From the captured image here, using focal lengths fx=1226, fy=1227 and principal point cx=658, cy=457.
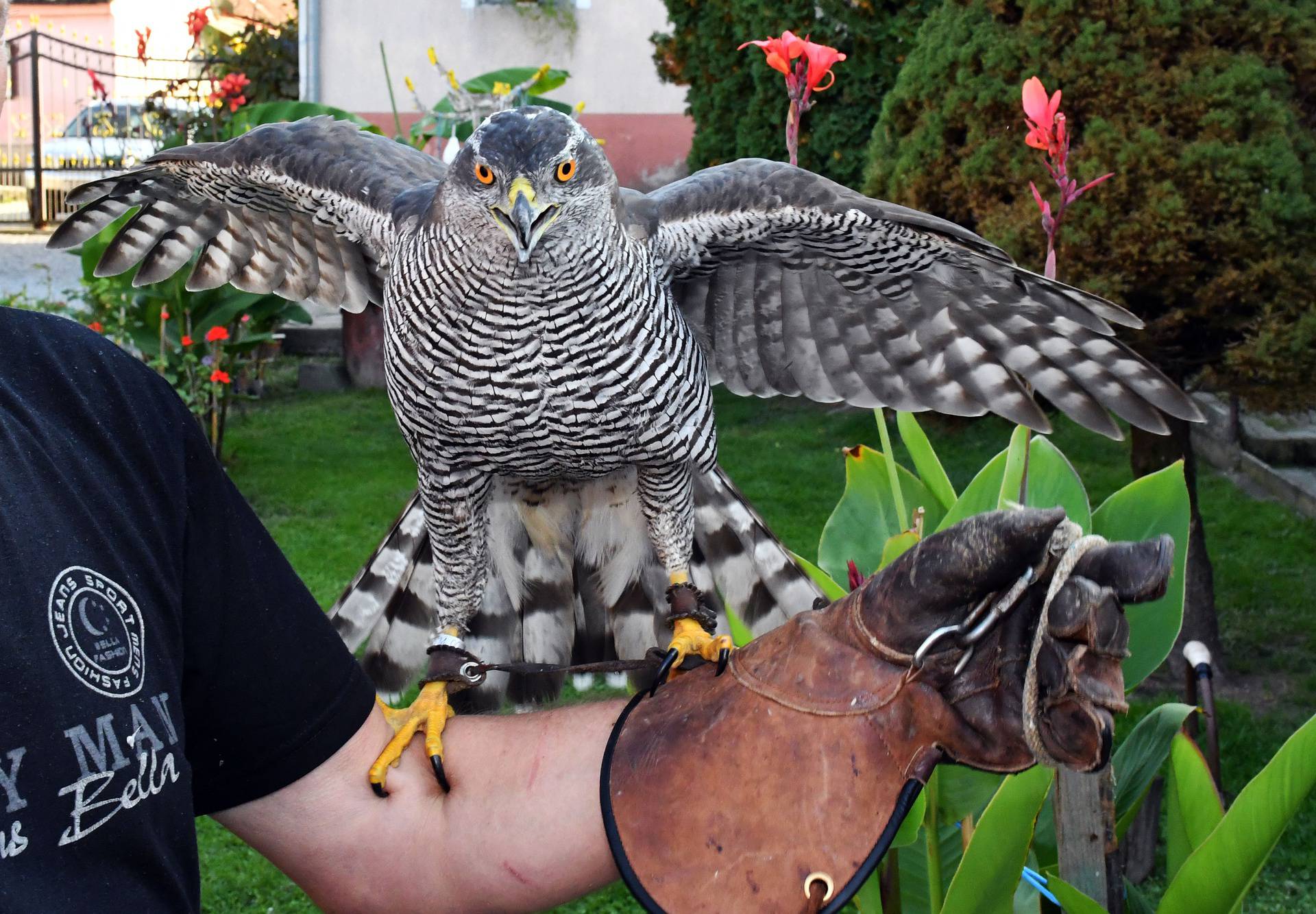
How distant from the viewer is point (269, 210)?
9.08ft

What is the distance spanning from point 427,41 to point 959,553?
43.6 feet

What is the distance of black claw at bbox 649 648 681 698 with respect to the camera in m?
1.72

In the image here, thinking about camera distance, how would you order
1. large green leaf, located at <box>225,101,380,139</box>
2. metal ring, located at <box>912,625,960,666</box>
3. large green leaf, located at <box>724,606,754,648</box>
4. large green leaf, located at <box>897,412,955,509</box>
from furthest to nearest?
large green leaf, located at <box>225,101,380,139</box> < large green leaf, located at <box>897,412,955,509</box> < large green leaf, located at <box>724,606,754,648</box> < metal ring, located at <box>912,625,960,666</box>

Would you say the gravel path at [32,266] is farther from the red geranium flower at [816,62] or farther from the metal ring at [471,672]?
the red geranium flower at [816,62]

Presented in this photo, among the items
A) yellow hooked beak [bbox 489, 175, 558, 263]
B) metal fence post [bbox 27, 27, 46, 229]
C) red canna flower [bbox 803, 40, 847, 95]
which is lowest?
metal fence post [bbox 27, 27, 46, 229]

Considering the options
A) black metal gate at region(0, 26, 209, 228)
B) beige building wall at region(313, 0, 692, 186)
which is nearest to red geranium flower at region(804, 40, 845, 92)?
black metal gate at region(0, 26, 209, 228)

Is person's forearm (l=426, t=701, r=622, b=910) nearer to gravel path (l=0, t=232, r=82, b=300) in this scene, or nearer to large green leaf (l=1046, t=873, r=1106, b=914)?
large green leaf (l=1046, t=873, r=1106, b=914)

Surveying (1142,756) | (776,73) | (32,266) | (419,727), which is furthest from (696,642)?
(32,266)

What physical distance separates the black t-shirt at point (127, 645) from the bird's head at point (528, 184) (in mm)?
640

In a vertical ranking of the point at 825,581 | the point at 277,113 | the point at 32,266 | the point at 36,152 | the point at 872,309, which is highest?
the point at 277,113

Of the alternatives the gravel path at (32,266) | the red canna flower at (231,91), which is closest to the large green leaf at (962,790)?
the red canna flower at (231,91)

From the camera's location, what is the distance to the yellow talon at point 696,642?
201cm

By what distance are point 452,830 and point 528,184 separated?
0.99 metres

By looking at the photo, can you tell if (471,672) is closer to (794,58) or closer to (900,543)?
(900,543)
